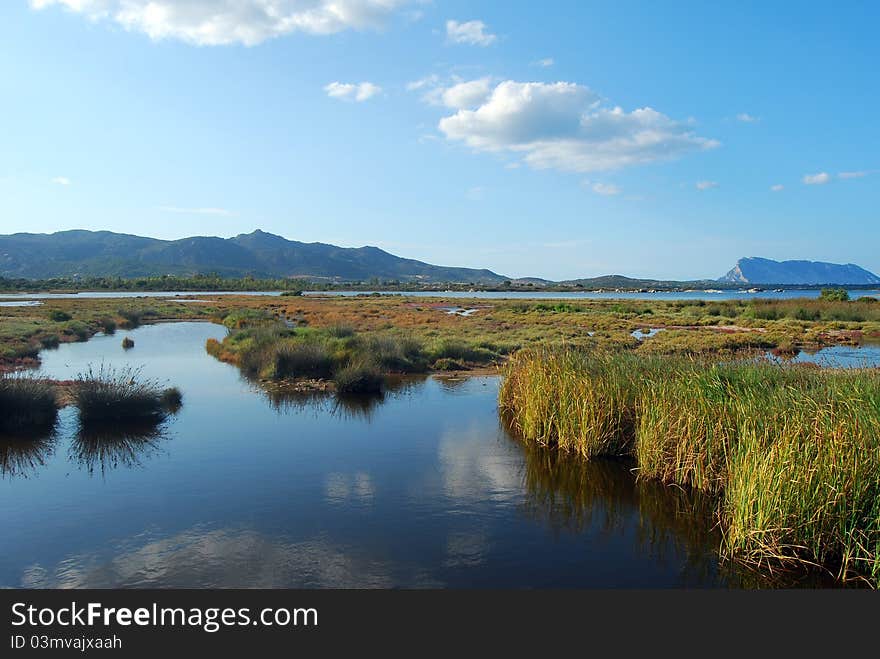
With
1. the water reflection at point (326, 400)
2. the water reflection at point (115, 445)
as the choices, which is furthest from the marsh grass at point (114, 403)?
the water reflection at point (326, 400)

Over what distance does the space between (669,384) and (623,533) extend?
4569 mm

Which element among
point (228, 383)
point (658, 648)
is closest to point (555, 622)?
point (658, 648)

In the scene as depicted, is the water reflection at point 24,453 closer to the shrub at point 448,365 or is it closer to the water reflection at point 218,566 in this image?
the water reflection at point 218,566

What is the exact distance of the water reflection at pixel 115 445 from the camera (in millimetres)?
15352

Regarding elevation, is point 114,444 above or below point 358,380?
below

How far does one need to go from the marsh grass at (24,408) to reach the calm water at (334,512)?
62 cm

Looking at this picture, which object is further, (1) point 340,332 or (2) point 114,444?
(1) point 340,332

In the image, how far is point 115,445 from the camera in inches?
665


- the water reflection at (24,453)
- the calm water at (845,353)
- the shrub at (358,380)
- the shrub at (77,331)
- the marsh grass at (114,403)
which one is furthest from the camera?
the shrub at (77,331)

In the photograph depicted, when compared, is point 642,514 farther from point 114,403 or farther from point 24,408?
point 24,408

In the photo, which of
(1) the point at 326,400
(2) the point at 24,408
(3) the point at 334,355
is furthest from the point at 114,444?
(3) the point at 334,355

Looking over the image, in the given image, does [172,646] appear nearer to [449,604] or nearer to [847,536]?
[449,604]

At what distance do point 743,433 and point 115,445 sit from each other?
52.4 feet

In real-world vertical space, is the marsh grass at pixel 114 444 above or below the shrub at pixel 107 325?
below
